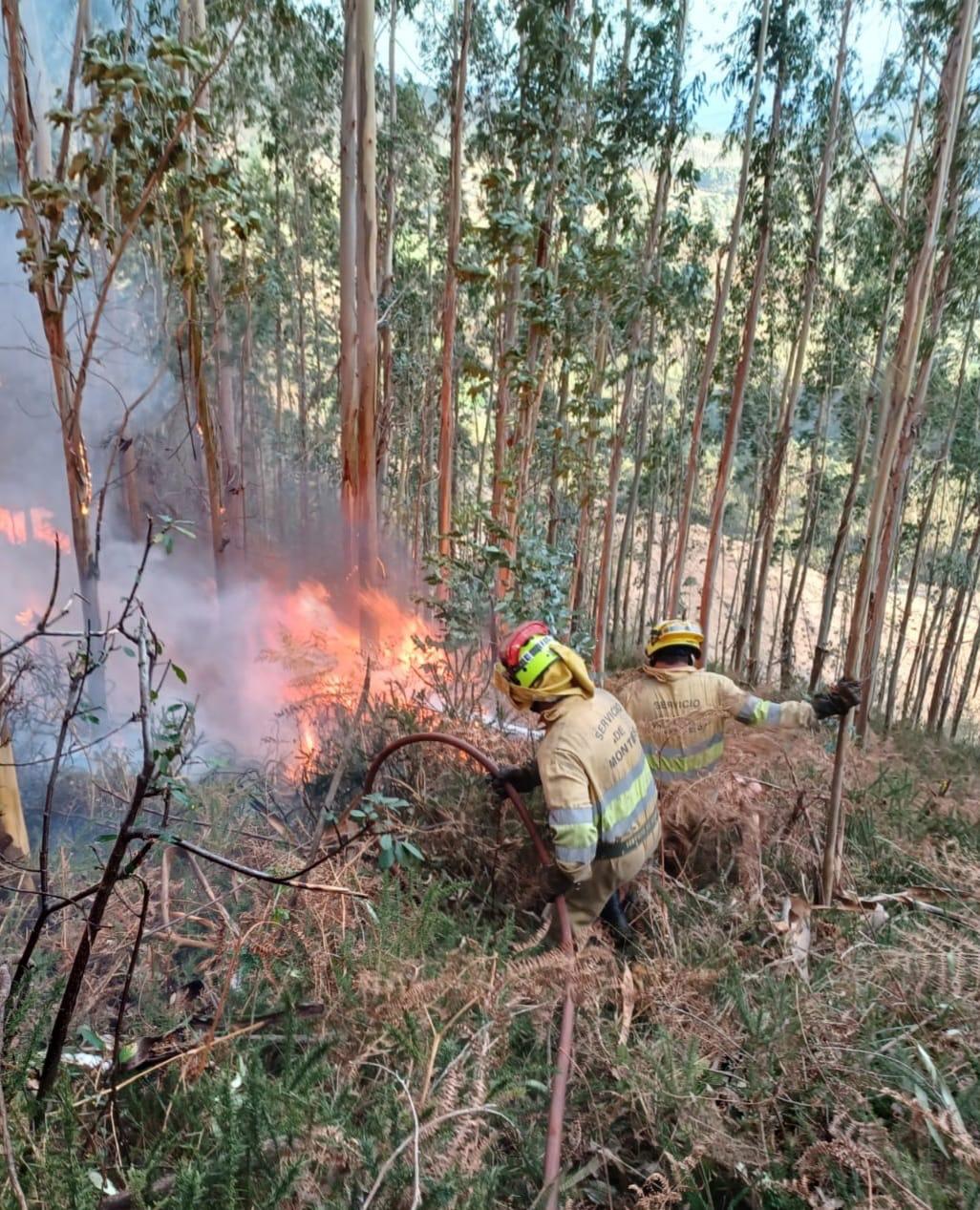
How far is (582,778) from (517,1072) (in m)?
1.03

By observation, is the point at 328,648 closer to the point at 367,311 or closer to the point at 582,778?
the point at 367,311

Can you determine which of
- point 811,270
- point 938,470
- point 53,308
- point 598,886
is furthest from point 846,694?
point 938,470

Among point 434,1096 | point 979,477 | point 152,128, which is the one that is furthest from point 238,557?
point 979,477

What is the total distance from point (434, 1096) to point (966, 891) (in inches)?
102

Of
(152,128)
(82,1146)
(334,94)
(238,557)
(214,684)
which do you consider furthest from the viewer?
(334,94)

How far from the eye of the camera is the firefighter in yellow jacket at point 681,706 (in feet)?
11.7

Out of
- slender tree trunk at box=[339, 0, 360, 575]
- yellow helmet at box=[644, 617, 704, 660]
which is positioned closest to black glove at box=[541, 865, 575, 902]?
yellow helmet at box=[644, 617, 704, 660]

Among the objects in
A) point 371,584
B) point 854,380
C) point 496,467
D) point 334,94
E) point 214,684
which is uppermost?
point 334,94

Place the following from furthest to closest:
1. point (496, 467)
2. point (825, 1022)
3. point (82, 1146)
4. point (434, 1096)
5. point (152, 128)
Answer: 1. point (496, 467)
2. point (152, 128)
3. point (825, 1022)
4. point (434, 1096)
5. point (82, 1146)

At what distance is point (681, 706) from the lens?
361 cm

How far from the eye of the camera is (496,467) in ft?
22.7

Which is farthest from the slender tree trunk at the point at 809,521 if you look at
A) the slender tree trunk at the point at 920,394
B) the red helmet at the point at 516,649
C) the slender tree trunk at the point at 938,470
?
the red helmet at the point at 516,649

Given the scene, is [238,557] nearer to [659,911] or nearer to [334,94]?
[659,911]

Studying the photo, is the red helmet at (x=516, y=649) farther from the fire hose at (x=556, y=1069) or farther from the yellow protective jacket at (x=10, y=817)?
the yellow protective jacket at (x=10, y=817)
